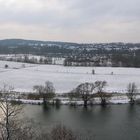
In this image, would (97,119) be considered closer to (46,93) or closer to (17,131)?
(46,93)

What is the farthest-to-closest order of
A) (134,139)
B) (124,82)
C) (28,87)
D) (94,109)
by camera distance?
(124,82)
(28,87)
(94,109)
(134,139)

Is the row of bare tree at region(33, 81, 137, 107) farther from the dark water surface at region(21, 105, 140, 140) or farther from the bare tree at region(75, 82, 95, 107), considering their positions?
the dark water surface at region(21, 105, 140, 140)

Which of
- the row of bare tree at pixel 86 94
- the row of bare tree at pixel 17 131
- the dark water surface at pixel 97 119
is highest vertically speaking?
the row of bare tree at pixel 17 131

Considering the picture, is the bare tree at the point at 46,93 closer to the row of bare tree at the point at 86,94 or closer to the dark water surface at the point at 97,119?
the row of bare tree at the point at 86,94

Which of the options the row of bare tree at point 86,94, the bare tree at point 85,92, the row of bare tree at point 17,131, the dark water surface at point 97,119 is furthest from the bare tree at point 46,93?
the row of bare tree at point 17,131

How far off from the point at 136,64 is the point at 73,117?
1183 inches

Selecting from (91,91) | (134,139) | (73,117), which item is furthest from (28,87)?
(134,139)

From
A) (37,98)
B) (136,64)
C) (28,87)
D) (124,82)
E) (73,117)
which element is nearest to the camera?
(73,117)

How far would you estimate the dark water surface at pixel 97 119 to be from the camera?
11262mm

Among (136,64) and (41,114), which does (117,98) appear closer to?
(41,114)

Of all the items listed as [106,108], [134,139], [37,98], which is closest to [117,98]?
[106,108]

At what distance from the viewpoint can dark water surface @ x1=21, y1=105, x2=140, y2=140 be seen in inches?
443

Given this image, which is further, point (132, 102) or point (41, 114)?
point (132, 102)

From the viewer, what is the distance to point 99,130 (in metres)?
11.8
